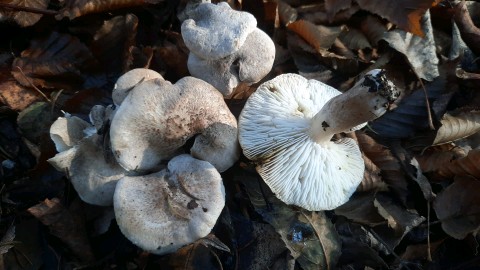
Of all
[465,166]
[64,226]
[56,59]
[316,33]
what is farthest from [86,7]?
[465,166]

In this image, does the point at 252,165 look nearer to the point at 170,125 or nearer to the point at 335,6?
the point at 170,125

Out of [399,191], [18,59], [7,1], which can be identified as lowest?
[399,191]

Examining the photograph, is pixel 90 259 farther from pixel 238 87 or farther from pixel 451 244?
pixel 451 244

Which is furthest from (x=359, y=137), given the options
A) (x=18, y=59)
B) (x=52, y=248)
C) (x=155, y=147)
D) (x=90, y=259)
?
(x=18, y=59)

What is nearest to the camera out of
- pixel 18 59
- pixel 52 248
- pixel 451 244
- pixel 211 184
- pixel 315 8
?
pixel 211 184

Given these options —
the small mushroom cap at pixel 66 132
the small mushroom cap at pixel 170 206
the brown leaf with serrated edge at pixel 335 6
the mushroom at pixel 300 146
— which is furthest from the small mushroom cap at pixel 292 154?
the small mushroom cap at pixel 66 132

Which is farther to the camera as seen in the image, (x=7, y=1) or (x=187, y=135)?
(x=7, y=1)

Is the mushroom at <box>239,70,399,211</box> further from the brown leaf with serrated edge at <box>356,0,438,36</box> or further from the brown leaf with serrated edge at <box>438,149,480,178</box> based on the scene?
the brown leaf with serrated edge at <box>356,0,438,36</box>

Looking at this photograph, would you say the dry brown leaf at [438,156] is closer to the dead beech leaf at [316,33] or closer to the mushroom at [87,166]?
the dead beech leaf at [316,33]
